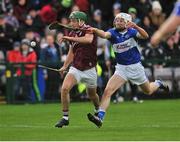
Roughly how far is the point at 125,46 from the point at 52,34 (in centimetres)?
966

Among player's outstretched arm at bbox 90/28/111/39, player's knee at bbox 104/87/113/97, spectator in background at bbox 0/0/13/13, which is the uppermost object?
spectator in background at bbox 0/0/13/13

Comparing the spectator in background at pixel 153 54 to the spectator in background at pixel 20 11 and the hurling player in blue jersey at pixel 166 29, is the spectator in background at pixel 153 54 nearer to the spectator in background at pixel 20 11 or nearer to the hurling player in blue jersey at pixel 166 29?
the spectator in background at pixel 20 11

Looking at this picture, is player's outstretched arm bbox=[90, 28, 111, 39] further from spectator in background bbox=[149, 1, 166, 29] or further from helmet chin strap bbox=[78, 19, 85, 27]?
spectator in background bbox=[149, 1, 166, 29]

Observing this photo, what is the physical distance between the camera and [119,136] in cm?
1457

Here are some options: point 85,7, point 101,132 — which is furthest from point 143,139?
point 85,7

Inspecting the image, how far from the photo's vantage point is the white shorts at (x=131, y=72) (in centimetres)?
1773

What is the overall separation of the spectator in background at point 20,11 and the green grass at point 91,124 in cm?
410

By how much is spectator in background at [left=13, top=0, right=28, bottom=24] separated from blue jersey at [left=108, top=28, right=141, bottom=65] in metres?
11.1

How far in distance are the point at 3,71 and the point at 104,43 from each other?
367cm

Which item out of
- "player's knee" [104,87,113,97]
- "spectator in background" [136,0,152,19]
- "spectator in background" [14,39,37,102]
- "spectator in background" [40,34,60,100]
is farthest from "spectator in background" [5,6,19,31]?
"player's knee" [104,87,113,97]

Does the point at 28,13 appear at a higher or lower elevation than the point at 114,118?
higher

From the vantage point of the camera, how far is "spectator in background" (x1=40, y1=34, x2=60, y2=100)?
26.7 metres

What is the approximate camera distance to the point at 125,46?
17750mm

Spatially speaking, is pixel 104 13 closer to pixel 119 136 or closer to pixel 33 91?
pixel 33 91
